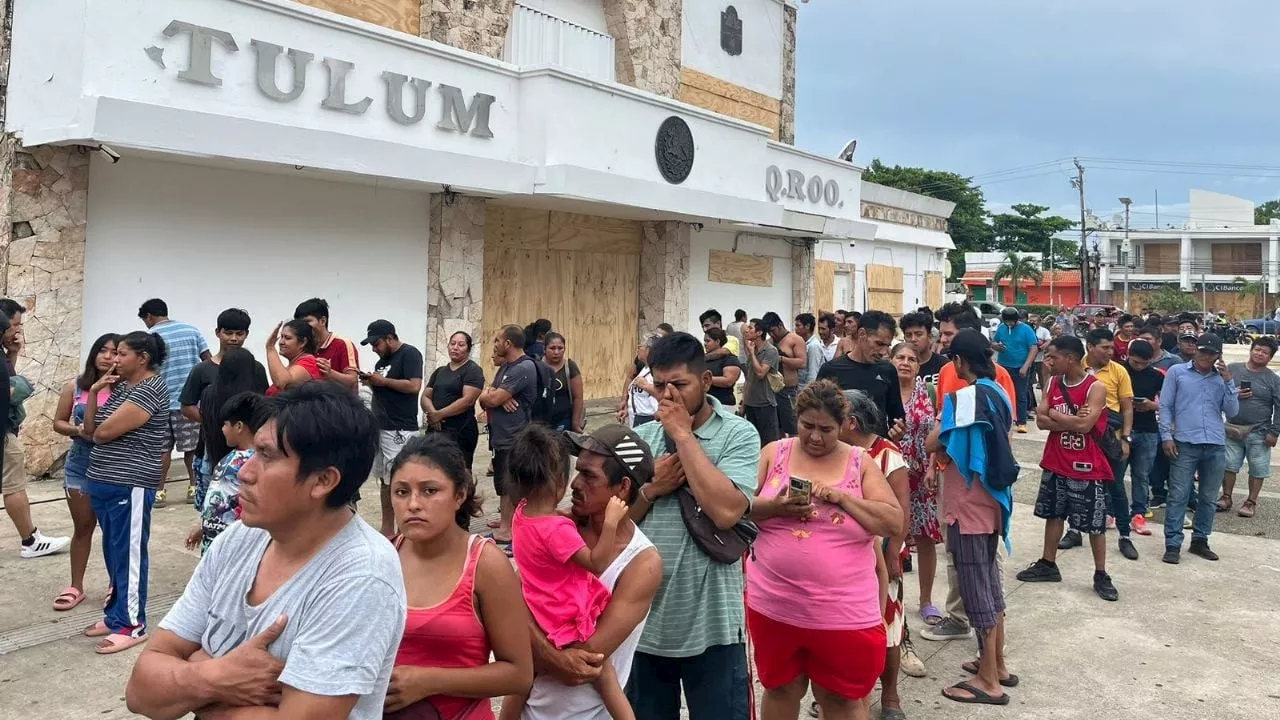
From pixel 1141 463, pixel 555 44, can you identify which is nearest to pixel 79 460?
pixel 1141 463

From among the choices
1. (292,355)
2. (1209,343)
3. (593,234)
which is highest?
(593,234)

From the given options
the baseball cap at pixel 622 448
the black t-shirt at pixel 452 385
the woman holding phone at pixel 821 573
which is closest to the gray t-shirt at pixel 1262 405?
the woman holding phone at pixel 821 573

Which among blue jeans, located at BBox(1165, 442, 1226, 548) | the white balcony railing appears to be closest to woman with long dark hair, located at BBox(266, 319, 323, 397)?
blue jeans, located at BBox(1165, 442, 1226, 548)

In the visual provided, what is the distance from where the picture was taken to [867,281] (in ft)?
72.0

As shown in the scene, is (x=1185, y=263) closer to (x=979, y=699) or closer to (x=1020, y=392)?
(x=1020, y=392)

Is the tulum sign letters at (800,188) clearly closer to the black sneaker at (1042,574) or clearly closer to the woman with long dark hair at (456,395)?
the woman with long dark hair at (456,395)

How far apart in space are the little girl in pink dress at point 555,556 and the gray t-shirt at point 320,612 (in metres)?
0.78

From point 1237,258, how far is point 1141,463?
65.5m

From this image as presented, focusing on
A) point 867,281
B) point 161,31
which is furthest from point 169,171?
point 867,281

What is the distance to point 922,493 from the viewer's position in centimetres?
567

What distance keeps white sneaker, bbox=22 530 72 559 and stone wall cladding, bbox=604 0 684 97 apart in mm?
10962

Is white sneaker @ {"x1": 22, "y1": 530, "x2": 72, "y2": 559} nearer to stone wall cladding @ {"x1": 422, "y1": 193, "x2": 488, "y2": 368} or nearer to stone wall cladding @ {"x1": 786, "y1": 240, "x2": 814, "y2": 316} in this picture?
stone wall cladding @ {"x1": 422, "y1": 193, "x2": 488, "y2": 368}

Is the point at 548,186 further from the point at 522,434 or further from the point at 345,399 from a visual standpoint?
the point at 345,399

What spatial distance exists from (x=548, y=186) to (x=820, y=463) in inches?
329
